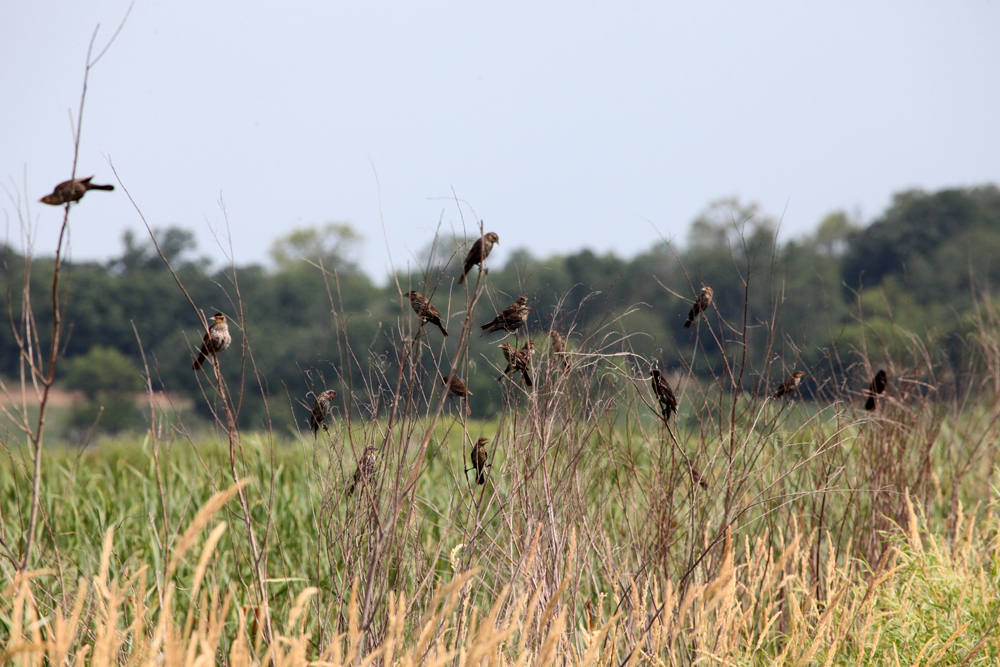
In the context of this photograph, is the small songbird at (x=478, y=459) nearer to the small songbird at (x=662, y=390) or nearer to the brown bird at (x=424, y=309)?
A: the brown bird at (x=424, y=309)

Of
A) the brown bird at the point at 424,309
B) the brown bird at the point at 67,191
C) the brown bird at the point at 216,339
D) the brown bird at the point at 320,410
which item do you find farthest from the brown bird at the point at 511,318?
the brown bird at the point at 67,191

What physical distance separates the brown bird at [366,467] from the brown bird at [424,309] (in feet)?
1.38

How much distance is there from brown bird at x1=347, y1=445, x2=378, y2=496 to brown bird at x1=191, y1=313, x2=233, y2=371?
0.56m

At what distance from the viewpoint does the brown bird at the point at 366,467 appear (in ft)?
7.28

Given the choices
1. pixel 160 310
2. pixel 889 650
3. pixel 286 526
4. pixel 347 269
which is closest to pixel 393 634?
pixel 889 650

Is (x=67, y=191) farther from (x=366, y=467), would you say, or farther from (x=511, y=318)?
(x=511, y=318)

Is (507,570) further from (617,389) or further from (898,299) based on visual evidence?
(898,299)

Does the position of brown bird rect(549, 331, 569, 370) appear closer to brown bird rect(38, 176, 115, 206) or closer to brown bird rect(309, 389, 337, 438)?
brown bird rect(309, 389, 337, 438)

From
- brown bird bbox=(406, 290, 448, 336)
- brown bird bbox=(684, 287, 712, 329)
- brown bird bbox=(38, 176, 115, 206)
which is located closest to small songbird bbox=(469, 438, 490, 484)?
brown bird bbox=(406, 290, 448, 336)

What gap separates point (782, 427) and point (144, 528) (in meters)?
3.67

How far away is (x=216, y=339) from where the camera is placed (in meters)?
2.38

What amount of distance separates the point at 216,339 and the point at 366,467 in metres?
0.64

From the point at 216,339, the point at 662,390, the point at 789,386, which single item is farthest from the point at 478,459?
the point at 789,386

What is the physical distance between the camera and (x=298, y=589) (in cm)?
379
